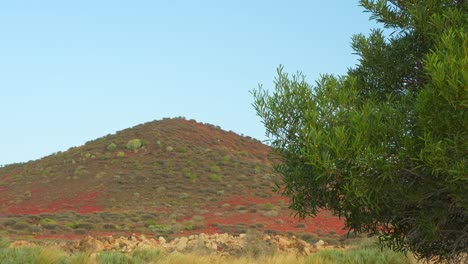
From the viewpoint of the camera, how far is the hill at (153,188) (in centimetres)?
4619

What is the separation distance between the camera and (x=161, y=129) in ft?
280

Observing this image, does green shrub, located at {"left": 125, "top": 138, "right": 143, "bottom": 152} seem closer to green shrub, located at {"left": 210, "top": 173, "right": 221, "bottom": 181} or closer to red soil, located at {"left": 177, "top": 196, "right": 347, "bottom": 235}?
green shrub, located at {"left": 210, "top": 173, "right": 221, "bottom": 181}

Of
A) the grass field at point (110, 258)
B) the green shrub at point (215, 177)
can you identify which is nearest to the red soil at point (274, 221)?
the green shrub at point (215, 177)

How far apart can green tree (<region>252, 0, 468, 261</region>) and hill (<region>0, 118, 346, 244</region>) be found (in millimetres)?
32141

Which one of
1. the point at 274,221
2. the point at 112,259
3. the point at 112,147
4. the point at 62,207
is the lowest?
the point at 112,259

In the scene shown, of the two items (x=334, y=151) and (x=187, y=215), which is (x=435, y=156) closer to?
(x=334, y=151)

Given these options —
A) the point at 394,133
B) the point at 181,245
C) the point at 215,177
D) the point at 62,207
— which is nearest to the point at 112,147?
the point at 215,177

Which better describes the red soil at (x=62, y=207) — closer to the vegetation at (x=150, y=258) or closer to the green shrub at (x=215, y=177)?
the green shrub at (x=215, y=177)

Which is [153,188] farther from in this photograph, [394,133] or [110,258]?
[394,133]

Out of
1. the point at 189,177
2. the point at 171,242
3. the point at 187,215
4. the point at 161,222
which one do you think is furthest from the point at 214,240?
the point at 189,177

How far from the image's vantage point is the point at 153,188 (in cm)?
6519

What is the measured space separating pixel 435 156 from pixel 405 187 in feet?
4.43

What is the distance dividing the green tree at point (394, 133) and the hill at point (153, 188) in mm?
32141

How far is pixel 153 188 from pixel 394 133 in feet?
190
